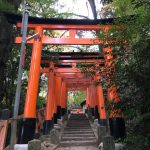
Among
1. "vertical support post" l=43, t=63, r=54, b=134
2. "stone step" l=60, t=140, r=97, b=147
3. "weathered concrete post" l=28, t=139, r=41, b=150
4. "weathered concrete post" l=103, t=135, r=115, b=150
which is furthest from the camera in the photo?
"vertical support post" l=43, t=63, r=54, b=134

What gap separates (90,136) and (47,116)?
8.60 ft

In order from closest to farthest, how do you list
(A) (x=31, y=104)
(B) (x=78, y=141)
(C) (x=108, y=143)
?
(C) (x=108, y=143), (A) (x=31, y=104), (B) (x=78, y=141)

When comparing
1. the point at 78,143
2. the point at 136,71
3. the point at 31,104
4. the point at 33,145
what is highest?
the point at 136,71

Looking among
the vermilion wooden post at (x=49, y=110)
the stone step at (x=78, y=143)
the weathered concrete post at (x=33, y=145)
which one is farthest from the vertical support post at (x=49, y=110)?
the weathered concrete post at (x=33, y=145)

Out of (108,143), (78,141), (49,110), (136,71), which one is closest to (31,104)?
(108,143)

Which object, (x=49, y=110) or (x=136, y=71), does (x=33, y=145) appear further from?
(x=49, y=110)

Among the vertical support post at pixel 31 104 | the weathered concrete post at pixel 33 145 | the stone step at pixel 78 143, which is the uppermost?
the vertical support post at pixel 31 104

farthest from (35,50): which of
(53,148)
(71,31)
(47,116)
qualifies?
(47,116)

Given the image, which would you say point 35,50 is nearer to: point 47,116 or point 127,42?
point 127,42

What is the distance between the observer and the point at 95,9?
18.8 metres

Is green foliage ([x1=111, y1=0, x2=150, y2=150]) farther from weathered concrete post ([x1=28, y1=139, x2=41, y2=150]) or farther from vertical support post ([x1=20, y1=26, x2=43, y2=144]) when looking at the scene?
vertical support post ([x1=20, y1=26, x2=43, y2=144])

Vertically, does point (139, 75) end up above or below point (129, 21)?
below

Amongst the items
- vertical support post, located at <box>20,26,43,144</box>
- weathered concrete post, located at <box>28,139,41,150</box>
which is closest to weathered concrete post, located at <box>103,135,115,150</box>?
weathered concrete post, located at <box>28,139,41,150</box>

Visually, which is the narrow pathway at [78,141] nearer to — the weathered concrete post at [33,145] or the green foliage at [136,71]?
the weathered concrete post at [33,145]
